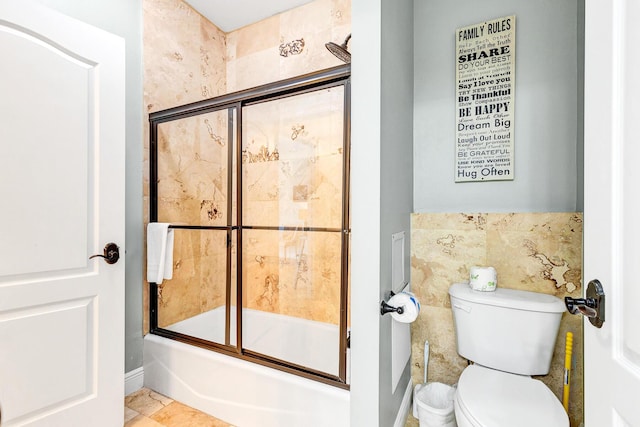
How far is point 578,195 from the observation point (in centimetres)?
148

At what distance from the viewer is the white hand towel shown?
1.98 m

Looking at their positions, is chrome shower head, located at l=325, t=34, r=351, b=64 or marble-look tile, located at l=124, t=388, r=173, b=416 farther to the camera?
marble-look tile, located at l=124, t=388, r=173, b=416

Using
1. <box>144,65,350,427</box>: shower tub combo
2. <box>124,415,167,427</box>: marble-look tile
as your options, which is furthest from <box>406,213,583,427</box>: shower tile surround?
<box>124,415,167,427</box>: marble-look tile

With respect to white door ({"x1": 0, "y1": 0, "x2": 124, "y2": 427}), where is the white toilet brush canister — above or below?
below

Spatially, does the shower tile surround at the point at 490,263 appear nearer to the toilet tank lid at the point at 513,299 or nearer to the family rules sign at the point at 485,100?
the toilet tank lid at the point at 513,299

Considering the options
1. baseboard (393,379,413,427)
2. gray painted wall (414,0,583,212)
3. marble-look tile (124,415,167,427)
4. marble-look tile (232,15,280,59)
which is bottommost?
marble-look tile (124,415,167,427)

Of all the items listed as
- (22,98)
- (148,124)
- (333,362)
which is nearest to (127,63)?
(148,124)

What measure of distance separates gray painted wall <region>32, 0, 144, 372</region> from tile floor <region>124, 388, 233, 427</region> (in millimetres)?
217

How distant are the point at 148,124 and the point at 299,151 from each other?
41.5 inches

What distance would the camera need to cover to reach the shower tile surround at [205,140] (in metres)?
2.01

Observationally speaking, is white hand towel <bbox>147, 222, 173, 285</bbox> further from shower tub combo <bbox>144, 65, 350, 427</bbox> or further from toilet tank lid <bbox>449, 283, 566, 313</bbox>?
toilet tank lid <bbox>449, 283, 566, 313</bbox>
